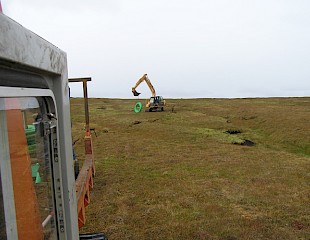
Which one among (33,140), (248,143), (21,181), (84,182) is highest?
(33,140)

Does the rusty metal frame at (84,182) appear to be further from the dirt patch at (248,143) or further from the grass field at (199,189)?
the dirt patch at (248,143)

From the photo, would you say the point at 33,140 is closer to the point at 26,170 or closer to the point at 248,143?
the point at 26,170

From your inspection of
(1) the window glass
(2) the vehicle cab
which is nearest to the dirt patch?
(2) the vehicle cab

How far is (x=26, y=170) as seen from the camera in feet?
4.85

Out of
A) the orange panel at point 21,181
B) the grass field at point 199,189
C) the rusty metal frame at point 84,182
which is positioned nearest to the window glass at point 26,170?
the orange panel at point 21,181

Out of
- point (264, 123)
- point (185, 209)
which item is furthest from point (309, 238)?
point (264, 123)

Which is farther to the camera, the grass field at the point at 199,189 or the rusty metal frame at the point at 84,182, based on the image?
the grass field at the point at 199,189

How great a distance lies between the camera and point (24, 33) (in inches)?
50.4

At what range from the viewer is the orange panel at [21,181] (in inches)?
52.1

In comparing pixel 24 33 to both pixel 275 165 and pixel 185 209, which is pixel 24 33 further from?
pixel 275 165

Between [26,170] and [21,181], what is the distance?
0.08 m

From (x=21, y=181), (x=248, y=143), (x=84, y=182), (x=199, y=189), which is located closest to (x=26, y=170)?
(x=21, y=181)

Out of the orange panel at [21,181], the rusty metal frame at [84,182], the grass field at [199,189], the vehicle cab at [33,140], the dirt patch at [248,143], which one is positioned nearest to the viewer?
the vehicle cab at [33,140]

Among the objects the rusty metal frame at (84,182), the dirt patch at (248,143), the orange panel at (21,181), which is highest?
the orange panel at (21,181)
